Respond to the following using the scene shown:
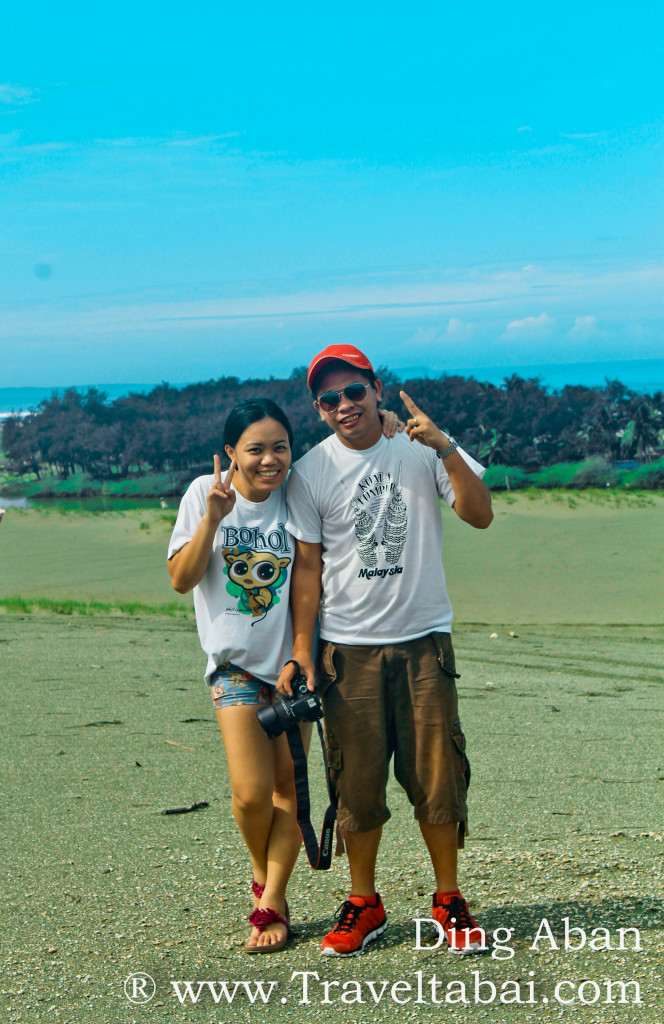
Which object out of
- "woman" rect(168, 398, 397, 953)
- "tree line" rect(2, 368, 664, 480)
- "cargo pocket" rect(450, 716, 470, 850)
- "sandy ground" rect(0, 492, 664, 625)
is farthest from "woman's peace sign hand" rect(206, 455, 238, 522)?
"tree line" rect(2, 368, 664, 480)

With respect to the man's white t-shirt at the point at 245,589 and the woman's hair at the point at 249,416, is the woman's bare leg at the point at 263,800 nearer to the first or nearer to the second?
the man's white t-shirt at the point at 245,589

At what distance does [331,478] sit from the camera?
117 inches

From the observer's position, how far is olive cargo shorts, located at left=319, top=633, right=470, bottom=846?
289 cm

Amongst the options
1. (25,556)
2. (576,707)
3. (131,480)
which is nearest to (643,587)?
(576,707)

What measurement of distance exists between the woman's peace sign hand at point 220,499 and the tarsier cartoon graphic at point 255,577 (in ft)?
0.49

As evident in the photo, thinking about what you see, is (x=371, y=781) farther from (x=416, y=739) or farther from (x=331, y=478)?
(x=331, y=478)

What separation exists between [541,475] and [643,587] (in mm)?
13480

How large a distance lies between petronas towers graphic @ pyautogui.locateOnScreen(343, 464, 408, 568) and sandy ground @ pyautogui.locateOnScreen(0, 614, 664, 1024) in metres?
1.19

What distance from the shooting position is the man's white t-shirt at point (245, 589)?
2.96 metres

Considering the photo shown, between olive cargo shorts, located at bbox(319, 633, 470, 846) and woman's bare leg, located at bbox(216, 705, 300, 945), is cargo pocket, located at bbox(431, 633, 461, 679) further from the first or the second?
woman's bare leg, located at bbox(216, 705, 300, 945)

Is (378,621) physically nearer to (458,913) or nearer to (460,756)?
(460,756)

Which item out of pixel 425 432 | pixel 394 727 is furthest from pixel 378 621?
pixel 425 432

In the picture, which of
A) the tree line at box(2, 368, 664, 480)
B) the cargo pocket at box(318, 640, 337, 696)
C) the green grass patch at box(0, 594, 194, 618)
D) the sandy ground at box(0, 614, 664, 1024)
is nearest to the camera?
the sandy ground at box(0, 614, 664, 1024)

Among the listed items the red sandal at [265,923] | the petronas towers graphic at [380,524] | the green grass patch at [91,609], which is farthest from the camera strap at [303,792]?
the green grass patch at [91,609]
